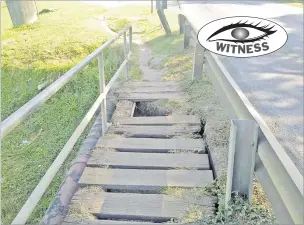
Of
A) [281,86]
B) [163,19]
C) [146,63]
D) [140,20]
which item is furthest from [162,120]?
Result: [140,20]

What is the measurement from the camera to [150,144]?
133 inches

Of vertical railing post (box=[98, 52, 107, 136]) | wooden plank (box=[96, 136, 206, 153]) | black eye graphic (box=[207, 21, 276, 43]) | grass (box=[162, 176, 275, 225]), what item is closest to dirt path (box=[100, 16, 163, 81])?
black eye graphic (box=[207, 21, 276, 43])

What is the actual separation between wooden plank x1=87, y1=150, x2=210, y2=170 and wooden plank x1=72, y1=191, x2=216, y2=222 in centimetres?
45

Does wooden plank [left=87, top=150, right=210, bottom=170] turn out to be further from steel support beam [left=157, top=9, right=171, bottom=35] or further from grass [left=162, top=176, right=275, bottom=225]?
steel support beam [left=157, top=9, right=171, bottom=35]

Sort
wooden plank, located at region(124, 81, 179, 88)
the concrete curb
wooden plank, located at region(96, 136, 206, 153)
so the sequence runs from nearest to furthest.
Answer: the concrete curb → wooden plank, located at region(96, 136, 206, 153) → wooden plank, located at region(124, 81, 179, 88)

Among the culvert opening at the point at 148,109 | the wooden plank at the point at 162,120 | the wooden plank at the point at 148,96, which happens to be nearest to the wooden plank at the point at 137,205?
the wooden plank at the point at 162,120

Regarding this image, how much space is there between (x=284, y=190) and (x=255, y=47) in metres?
3.64

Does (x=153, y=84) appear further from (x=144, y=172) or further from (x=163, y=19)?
(x=163, y=19)

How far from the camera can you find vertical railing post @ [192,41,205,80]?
4.79 meters

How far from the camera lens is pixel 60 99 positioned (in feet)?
19.8

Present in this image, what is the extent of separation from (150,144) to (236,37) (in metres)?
2.21

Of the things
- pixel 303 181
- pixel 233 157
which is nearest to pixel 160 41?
pixel 233 157

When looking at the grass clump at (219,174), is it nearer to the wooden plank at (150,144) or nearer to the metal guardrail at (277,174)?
the wooden plank at (150,144)

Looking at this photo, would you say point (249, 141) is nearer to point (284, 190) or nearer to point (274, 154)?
point (274, 154)
